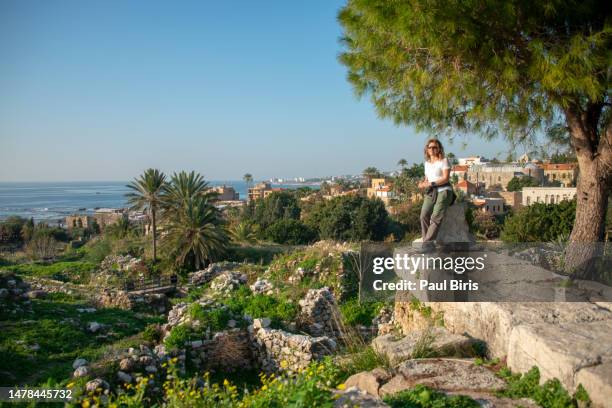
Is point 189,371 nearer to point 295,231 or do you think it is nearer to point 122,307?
point 122,307

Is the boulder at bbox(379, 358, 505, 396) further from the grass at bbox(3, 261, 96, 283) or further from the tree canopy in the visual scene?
the grass at bbox(3, 261, 96, 283)

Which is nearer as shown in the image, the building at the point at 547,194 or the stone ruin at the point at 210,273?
the stone ruin at the point at 210,273

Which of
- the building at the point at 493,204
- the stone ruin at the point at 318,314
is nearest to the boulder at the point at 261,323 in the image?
the stone ruin at the point at 318,314

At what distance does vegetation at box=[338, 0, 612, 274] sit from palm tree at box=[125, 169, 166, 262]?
53.9ft

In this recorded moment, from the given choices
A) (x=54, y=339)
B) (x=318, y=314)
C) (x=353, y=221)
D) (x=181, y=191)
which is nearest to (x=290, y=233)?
(x=353, y=221)

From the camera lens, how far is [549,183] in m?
74.8

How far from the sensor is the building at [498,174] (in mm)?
79594

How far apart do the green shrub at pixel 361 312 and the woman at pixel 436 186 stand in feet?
17.3

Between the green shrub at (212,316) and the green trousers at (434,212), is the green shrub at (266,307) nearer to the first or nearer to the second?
the green shrub at (212,316)

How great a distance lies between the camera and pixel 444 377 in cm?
337

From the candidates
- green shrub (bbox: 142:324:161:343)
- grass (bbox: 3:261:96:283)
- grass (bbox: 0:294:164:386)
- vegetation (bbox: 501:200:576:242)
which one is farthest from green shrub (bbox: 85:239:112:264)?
vegetation (bbox: 501:200:576:242)

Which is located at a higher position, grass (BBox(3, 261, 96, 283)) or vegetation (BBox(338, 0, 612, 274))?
vegetation (BBox(338, 0, 612, 274))

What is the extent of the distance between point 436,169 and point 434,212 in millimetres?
513

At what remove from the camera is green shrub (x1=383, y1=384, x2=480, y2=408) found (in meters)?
2.87
